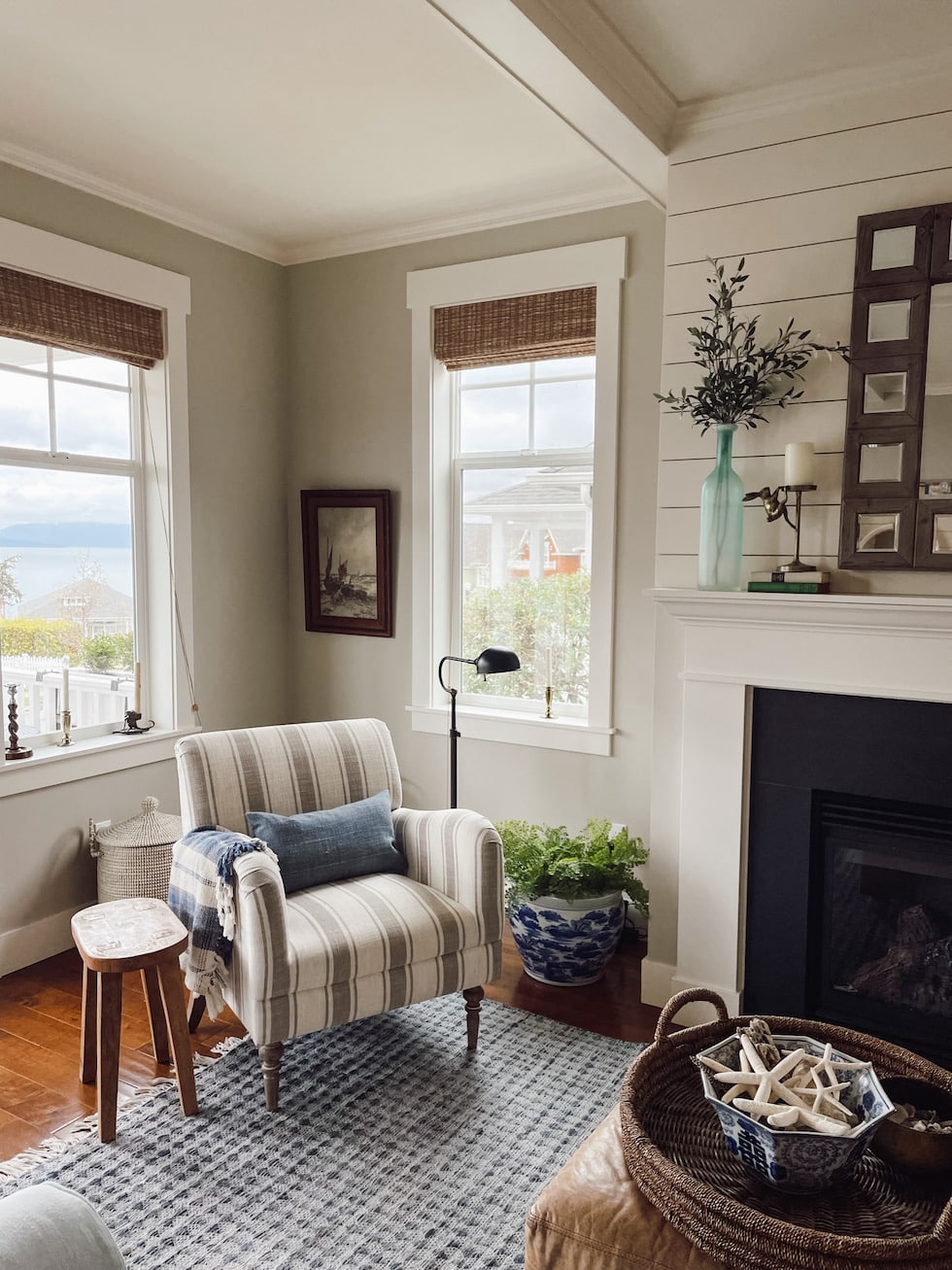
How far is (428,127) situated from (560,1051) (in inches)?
107

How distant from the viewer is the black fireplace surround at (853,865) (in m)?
2.49

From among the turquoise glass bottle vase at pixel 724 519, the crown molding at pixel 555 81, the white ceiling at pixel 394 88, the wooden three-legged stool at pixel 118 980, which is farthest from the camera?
the turquoise glass bottle vase at pixel 724 519

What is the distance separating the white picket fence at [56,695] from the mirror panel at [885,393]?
2.72m

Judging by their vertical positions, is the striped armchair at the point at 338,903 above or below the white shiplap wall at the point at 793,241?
below

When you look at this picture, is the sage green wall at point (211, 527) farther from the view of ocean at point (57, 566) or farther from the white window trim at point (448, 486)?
the white window trim at point (448, 486)

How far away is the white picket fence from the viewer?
10.7ft

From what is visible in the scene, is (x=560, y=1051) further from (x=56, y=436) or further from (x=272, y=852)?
(x=56, y=436)

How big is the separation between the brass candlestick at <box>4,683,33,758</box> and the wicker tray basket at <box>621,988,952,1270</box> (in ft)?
7.66

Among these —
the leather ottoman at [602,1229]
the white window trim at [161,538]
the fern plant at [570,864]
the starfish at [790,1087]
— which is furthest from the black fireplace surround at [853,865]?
the white window trim at [161,538]

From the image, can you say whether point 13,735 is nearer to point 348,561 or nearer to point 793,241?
point 348,561

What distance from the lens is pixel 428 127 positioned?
2.86m

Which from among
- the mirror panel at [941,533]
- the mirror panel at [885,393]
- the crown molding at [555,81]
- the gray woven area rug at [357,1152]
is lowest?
the gray woven area rug at [357,1152]

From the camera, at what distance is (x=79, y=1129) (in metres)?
2.32

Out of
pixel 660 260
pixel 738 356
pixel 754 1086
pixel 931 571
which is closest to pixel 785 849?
pixel 931 571
